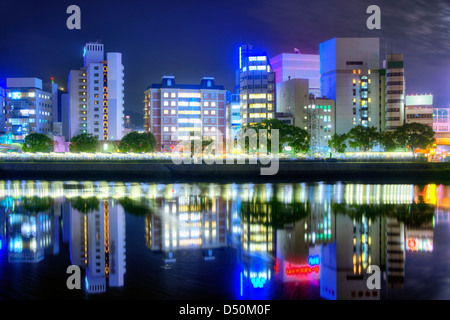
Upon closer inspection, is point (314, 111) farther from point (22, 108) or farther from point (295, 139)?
point (22, 108)

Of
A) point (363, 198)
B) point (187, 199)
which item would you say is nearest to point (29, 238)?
point (187, 199)

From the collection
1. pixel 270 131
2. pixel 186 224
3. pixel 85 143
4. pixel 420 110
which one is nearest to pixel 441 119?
pixel 420 110

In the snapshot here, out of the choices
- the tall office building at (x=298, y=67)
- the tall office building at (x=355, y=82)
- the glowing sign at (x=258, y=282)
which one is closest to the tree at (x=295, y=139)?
the tall office building at (x=355, y=82)

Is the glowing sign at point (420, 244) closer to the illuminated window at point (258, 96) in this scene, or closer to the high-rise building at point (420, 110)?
the illuminated window at point (258, 96)

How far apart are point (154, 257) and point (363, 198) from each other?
73.3ft

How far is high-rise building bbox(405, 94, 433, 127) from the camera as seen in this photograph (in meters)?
92.6

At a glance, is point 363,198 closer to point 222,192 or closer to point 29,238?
point 222,192

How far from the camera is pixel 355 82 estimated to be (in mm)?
91875

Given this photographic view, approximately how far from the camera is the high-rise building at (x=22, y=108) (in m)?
88.1

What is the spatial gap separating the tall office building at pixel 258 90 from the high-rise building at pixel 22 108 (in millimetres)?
43390

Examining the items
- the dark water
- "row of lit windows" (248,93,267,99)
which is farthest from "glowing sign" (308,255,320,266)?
"row of lit windows" (248,93,267,99)

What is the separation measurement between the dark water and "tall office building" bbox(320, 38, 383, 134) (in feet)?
189

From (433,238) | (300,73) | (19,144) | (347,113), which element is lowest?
(433,238)

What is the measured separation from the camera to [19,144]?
81.9 m
